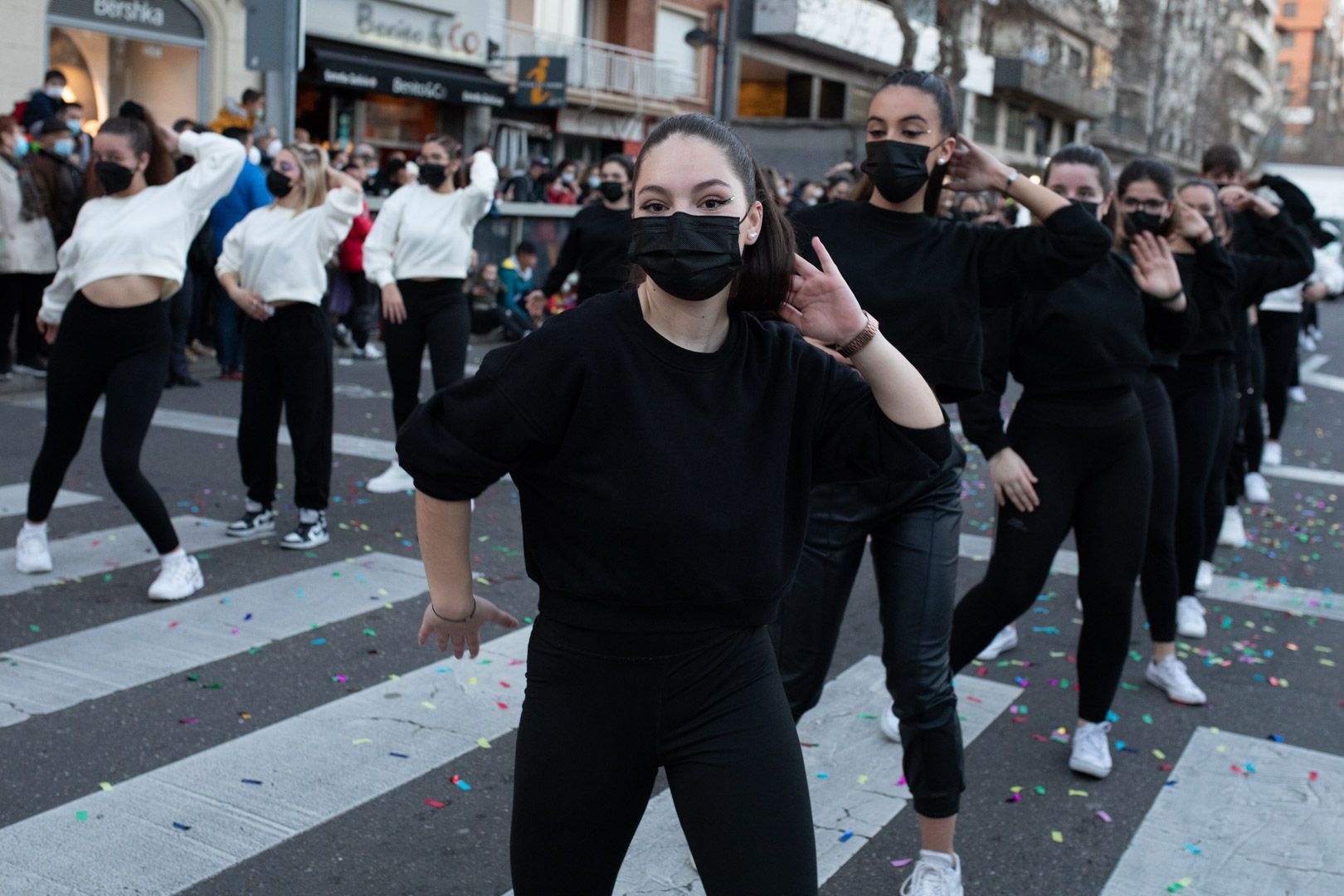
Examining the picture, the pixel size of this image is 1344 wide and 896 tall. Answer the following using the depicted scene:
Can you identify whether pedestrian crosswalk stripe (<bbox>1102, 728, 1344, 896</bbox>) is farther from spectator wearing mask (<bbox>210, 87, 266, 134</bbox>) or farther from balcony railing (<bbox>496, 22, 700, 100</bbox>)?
balcony railing (<bbox>496, 22, 700, 100</bbox>)

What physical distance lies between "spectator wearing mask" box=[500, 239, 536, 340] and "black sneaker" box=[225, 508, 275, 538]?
9142mm

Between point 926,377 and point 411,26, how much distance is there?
26753mm

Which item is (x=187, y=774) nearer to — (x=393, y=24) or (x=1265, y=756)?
(x=1265, y=756)

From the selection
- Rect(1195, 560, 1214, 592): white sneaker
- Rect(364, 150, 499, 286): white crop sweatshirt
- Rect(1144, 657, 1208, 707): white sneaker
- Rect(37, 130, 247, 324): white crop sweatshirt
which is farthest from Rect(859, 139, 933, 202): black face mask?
Rect(364, 150, 499, 286): white crop sweatshirt

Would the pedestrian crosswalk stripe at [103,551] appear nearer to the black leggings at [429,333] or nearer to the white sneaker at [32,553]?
the white sneaker at [32,553]

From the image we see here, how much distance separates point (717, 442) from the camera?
7.73ft

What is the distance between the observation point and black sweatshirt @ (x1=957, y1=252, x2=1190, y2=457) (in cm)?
448

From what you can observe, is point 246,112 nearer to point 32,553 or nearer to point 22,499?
point 22,499

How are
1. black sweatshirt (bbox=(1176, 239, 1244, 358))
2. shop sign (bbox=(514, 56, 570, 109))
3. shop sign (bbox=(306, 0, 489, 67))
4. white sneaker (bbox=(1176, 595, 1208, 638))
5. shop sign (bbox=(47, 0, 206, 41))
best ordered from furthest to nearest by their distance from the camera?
1. shop sign (bbox=(514, 56, 570, 109))
2. shop sign (bbox=(306, 0, 489, 67))
3. shop sign (bbox=(47, 0, 206, 41))
4. white sneaker (bbox=(1176, 595, 1208, 638))
5. black sweatshirt (bbox=(1176, 239, 1244, 358))

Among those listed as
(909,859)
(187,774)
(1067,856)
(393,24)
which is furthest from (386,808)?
(393,24)

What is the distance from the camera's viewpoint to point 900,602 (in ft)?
11.8

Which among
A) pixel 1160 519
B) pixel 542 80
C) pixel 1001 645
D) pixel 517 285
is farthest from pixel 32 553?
pixel 542 80

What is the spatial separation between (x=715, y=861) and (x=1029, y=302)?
2.69m

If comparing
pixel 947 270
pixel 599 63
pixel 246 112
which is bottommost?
pixel 947 270
